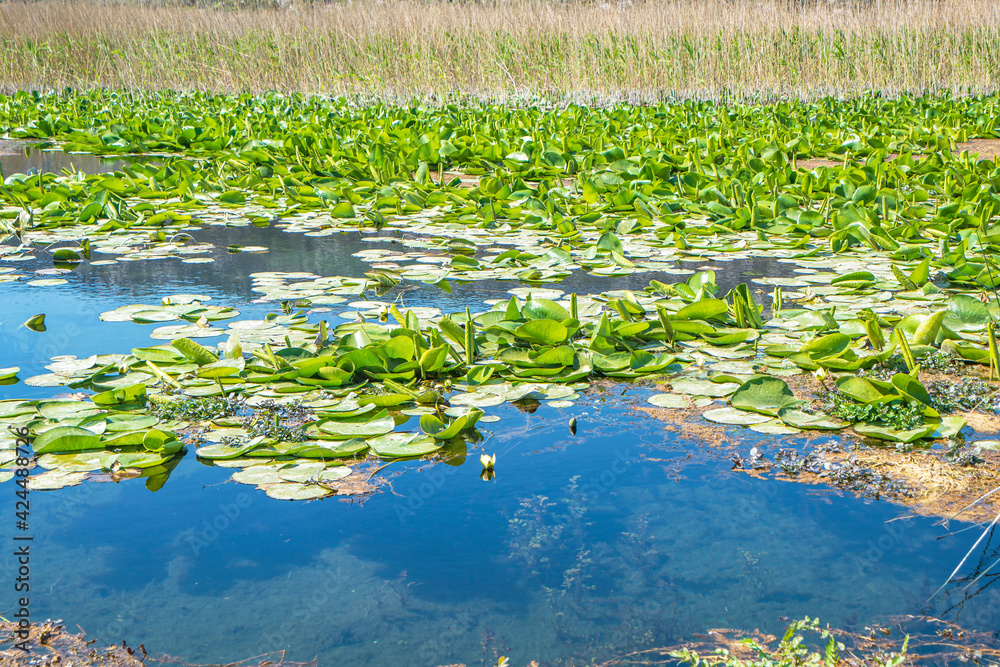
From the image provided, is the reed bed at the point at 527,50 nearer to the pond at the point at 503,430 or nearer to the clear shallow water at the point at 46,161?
the clear shallow water at the point at 46,161

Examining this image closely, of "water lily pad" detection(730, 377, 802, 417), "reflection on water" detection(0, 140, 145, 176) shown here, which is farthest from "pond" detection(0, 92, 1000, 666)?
"reflection on water" detection(0, 140, 145, 176)

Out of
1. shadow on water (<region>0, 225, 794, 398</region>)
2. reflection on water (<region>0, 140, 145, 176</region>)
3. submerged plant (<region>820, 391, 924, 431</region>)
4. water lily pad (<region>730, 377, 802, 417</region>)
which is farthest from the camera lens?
reflection on water (<region>0, 140, 145, 176</region>)

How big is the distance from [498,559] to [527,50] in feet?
34.2

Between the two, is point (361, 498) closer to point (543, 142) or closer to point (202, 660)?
point (202, 660)

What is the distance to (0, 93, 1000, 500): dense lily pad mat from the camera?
2064mm

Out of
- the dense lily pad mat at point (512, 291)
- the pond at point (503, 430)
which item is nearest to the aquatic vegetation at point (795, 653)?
the pond at point (503, 430)

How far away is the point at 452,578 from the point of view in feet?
5.00

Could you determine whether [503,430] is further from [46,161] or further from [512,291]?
[46,161]

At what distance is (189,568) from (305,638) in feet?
1.07

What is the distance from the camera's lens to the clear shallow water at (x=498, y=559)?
138 centimetres

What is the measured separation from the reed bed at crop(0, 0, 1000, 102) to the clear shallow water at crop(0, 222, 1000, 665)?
950 cm

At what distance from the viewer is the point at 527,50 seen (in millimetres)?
11164

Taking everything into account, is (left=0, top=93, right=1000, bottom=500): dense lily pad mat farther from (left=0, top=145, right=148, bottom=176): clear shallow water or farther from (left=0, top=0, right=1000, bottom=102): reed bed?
(left=0, top=0, right=1000, bottom=102): reed bed

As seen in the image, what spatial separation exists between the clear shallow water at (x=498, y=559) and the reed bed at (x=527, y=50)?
9.50 meters
